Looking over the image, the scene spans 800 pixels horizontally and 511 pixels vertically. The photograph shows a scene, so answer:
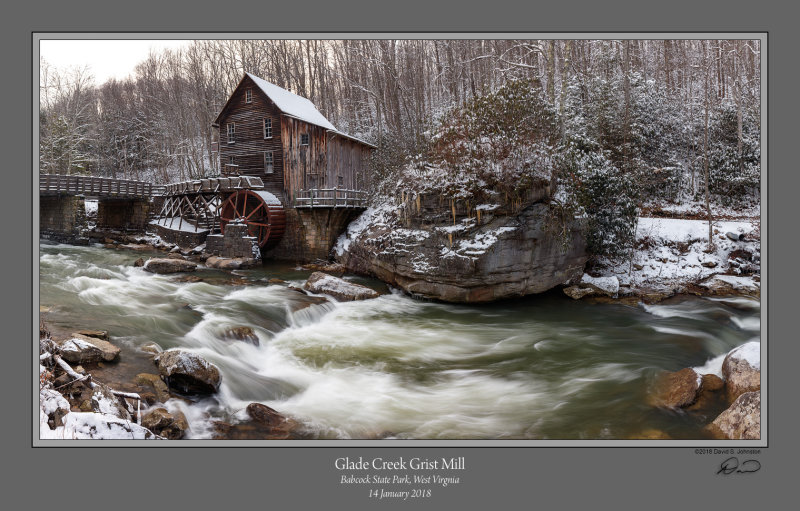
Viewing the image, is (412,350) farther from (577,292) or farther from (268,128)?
(268,128)

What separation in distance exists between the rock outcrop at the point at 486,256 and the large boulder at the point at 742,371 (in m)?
6.01

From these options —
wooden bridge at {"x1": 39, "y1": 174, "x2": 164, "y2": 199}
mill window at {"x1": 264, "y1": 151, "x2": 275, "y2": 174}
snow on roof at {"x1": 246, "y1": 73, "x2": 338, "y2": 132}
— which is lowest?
wooden bridge at {"x1": 39, "y1": 174, "x2": 164, "y2": 199}

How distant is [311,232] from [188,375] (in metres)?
12.3

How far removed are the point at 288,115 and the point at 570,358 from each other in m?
16.1

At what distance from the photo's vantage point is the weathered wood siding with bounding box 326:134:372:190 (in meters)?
20.1

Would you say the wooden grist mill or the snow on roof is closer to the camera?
the wooden grist mill

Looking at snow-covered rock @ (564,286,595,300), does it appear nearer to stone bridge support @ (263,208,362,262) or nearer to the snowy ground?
the snowy ground

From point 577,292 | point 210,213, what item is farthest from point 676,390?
point 210,213

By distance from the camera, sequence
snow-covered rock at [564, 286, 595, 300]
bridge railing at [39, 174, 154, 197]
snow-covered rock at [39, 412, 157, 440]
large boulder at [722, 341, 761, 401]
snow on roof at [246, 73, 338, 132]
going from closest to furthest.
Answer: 1. snow-covered rock at [39, 412, 157, 440]
2. large boulder at [722, 341, 761, 401]
3. snow-covered rock at [564, 286, 595, 300]
4. bridge railing at [39, 174, 154, 197]
5. snow on roof at [246, 73, 338, 132]

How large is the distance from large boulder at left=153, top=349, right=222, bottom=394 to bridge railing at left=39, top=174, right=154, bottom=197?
1295 cm

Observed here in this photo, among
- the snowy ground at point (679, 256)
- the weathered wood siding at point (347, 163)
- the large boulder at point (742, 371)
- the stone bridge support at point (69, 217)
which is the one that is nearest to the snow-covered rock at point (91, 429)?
the large boulder at point (742, 371)

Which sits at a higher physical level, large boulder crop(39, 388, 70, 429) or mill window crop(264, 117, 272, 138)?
mill window crop(264, 117, 272, 138)
